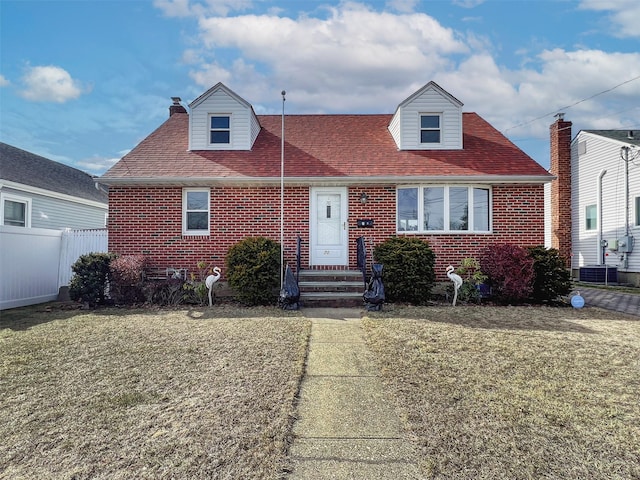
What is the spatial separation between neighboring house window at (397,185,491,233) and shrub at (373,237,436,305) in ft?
4.98

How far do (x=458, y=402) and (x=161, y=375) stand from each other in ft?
10.5

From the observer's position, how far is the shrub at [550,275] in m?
8.91

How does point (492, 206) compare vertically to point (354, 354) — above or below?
above

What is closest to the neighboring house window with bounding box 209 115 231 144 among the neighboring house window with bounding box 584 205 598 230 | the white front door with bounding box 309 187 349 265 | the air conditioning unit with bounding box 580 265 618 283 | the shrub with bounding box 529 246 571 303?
the white front door with bounding box 309 187 349 265

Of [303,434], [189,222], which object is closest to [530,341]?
[303,434]

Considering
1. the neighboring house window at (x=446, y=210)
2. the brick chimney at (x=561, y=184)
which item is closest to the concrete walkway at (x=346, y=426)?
the neighboring house window at (x=446, y=210)

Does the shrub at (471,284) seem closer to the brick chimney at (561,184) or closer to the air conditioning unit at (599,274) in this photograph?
the air conditioning unit at (599,274)

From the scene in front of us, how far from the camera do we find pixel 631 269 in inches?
551

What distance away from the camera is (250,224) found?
33.5 feet

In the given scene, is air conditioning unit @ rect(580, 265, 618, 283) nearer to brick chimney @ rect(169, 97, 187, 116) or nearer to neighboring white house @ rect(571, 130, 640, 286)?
neighboring white house @ rect(571, 130, 640, 286)

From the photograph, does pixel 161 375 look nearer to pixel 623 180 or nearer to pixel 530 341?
pixel 530 341

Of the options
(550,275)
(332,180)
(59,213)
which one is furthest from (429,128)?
(59,213)

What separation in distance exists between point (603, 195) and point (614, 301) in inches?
298

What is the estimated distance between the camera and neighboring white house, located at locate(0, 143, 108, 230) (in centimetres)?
1343
